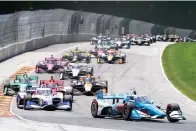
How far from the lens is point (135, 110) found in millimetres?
25406

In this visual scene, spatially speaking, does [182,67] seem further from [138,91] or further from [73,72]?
[138,91]

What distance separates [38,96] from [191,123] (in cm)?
799

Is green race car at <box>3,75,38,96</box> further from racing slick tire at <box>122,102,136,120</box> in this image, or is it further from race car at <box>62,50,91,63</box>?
race car at <box>62,50,91,63</box>

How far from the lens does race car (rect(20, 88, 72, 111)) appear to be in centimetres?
2952

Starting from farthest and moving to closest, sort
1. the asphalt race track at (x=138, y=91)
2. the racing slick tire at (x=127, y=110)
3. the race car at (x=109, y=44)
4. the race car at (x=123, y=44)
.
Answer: the race car at (x=123, y=44) < the race car at (x=109, y=44) < the racing slick tire at (x=127, y=110) < the asphalt race track at (x=138, y=91)

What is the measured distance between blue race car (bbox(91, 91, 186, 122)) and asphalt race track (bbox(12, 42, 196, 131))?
33 centimetres

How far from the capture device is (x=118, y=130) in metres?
21.3

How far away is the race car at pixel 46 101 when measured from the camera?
29.5 meters

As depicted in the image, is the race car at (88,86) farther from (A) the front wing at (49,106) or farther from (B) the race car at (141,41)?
(B) the race car at (141,41)

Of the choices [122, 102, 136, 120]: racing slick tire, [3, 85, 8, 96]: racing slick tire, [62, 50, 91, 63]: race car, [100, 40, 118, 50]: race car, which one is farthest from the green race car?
[100, 40, 118, 50]: race car

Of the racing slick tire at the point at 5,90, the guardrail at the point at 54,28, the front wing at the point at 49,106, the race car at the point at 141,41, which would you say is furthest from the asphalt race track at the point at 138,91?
the racing slick tire at the point at 5,90

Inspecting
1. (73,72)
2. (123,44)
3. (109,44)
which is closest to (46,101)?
(73,72)

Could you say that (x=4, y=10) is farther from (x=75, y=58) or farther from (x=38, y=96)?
(x=38, y=96)

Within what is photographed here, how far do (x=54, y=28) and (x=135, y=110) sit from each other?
5234 cm
